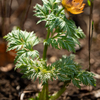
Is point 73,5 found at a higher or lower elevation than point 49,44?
higher

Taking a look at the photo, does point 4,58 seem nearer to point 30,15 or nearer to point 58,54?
point 58,54

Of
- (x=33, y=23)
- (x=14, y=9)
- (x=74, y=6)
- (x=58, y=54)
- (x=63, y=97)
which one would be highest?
(x=14, y=9)

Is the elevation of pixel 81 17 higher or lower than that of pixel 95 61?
higher

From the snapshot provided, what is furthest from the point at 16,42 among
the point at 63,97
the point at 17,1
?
the point at 17,1

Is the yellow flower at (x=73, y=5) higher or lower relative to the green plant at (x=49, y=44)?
higher

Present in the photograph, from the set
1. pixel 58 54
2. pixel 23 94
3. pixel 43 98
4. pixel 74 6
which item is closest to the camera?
pixel 74 6

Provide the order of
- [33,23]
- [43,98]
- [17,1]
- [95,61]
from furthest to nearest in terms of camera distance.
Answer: [17,1] → [33,23] → [95,61] → [43,98]

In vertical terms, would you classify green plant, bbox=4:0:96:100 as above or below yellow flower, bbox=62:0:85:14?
below

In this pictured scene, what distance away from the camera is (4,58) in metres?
3.06

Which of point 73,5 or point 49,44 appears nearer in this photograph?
point 73,5

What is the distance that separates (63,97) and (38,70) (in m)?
0.83

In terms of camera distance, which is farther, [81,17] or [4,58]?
[81,17]

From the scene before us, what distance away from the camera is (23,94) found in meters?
2.19

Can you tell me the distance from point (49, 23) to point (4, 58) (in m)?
1.78
